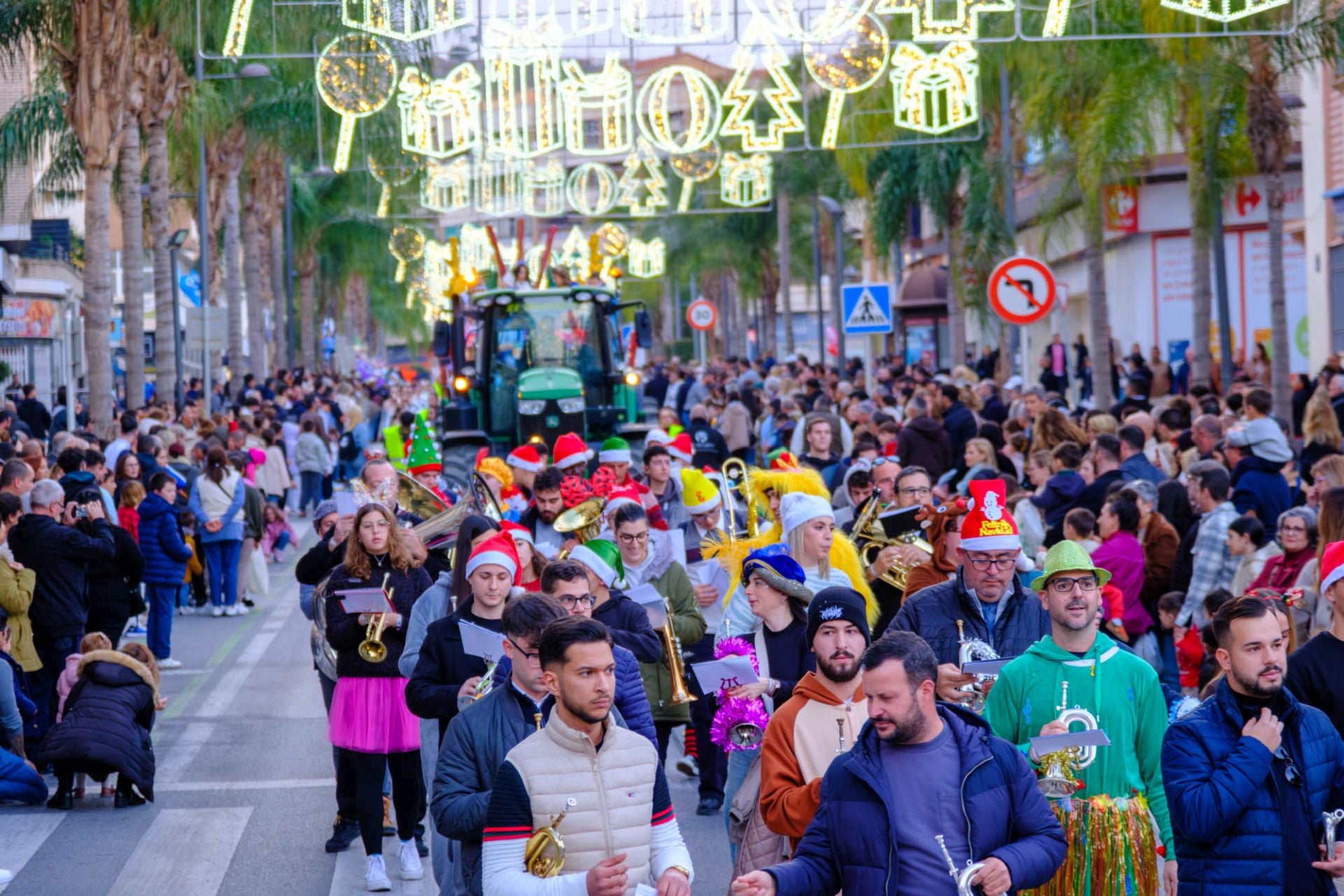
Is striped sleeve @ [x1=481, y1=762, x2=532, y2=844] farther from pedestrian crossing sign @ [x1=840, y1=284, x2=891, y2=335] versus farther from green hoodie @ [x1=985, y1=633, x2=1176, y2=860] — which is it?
pedestrian crossing sign @ [x1=840, y1=284, x2=891, y2=335]

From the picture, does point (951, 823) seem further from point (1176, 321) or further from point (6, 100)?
point (6, 100)

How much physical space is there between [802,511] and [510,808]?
346 cm

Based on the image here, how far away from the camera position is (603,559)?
29.3ft

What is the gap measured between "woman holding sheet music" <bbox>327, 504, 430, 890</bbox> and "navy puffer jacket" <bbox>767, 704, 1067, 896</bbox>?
13.3ft

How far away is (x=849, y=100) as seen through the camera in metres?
37.5

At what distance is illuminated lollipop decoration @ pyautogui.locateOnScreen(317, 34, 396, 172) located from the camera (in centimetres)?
2031

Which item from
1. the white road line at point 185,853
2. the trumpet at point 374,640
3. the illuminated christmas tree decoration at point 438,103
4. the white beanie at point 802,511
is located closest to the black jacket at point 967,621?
the white beanie at point 802,511

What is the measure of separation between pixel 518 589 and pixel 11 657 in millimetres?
5323

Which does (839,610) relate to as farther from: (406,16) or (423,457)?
(406,16)

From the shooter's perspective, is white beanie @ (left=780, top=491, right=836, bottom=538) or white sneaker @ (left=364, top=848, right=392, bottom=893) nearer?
white beanie @ (left=780, top=491, right=836, bottom=538)

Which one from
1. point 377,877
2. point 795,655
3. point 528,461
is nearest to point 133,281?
point 528,461

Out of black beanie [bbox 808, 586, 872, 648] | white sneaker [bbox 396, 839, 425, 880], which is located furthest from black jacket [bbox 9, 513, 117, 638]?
black beanie [bbox 808, 586, 872, 648]

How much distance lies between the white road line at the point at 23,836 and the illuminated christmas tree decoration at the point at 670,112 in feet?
45.5

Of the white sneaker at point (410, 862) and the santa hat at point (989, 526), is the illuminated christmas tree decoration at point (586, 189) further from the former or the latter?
the santa hat at point (989, 526)
